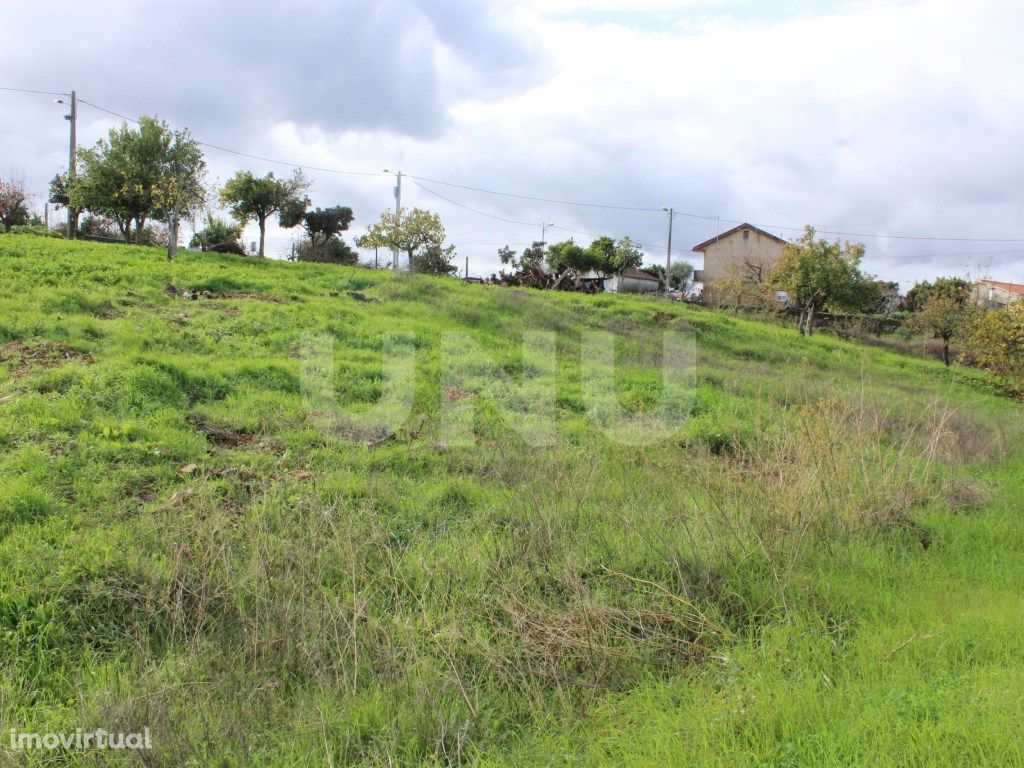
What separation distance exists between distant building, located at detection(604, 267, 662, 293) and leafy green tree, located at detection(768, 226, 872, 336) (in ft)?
56.0

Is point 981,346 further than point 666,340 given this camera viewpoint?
Yes

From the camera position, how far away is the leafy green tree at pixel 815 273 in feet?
82.3

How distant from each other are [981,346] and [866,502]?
17.9m

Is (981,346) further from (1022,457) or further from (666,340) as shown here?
(1022,457)

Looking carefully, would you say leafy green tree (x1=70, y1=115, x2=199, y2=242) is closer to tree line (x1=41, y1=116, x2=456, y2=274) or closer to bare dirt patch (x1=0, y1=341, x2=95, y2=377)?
tree line (x1=41, y1=116, x2=456, y2=274)

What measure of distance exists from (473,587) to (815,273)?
24486mm

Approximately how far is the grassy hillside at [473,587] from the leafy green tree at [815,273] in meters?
18.3

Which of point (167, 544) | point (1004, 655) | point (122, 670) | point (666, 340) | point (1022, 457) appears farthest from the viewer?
point (666, 340)

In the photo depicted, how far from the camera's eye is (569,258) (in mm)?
43500

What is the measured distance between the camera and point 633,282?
4697cm

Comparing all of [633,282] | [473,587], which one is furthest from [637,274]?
[473,587]

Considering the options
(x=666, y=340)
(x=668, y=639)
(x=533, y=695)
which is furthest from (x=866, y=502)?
(x=666, y=340)

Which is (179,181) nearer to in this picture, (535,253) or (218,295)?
(218,295)

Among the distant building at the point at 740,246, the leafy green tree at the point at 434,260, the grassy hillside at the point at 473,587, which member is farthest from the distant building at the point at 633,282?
the grassy hillside at the point at 473,587
